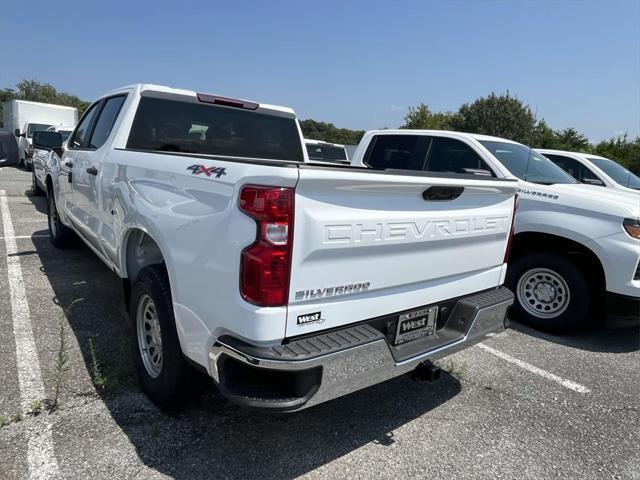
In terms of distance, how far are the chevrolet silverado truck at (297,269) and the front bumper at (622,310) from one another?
Answer: 1859mm

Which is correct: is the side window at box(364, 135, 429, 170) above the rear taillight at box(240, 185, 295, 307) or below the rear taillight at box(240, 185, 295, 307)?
above

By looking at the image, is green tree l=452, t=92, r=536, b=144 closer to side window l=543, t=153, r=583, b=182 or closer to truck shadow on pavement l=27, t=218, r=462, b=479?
side window l=543, t=153, r=583, b=182

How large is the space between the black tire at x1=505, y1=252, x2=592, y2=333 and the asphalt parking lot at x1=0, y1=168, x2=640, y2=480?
521 millimetres

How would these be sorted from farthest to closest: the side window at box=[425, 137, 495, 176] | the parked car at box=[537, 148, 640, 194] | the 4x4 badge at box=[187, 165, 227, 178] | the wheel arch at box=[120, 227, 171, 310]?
1. the parked car at box=[537, 148, 640, 194]
2. the side window at box=[425, 137, 495, 176]
3. the wheel arch at box=[120, 227, 171, 310]
4. the 4x4 badge at box=[187, 165, 227, 178]

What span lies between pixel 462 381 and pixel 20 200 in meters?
11.1

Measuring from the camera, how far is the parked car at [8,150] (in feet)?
8.95

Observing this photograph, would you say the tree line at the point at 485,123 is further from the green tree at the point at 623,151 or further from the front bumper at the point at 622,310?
the front bumper at the point at 622,310

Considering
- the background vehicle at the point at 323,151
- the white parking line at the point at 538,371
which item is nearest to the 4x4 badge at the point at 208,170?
the white parking line at the point at 538,371

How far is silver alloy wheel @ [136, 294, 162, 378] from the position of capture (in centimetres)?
297

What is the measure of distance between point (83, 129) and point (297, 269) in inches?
166

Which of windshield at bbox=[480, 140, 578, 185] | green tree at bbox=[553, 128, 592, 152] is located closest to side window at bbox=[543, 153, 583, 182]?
windshield at bbox=[480, 140, 578, 185]

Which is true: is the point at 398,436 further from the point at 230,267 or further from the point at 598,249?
the point at 598,249

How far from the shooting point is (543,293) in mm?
4977

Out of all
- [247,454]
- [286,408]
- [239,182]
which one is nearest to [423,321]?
[286,408]
